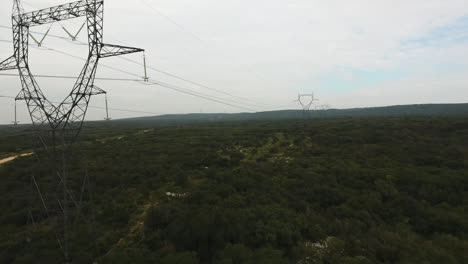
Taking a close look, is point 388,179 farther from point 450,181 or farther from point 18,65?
point 18,65

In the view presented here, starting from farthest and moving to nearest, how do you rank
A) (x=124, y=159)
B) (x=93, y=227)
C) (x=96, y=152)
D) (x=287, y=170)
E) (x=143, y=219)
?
(x=96, y=152), (x=124, y=159), (x=287, y=170), (x=143, y=219), (x=93, y=227)

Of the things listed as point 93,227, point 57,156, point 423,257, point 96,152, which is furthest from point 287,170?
point 96,152

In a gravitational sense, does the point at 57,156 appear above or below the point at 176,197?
above

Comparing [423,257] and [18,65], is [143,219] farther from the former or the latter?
[423,257]

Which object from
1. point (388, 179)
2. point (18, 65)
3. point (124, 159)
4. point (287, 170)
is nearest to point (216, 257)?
point (18, 65)

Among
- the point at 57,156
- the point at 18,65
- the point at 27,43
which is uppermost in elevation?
the point at 27,43

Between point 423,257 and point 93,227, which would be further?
point 93,227

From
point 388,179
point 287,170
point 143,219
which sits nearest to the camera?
point 143,219

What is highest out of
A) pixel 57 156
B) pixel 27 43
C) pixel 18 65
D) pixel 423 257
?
pixel 27 43

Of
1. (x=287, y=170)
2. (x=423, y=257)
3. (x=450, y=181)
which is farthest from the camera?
(x=287, y=170)
